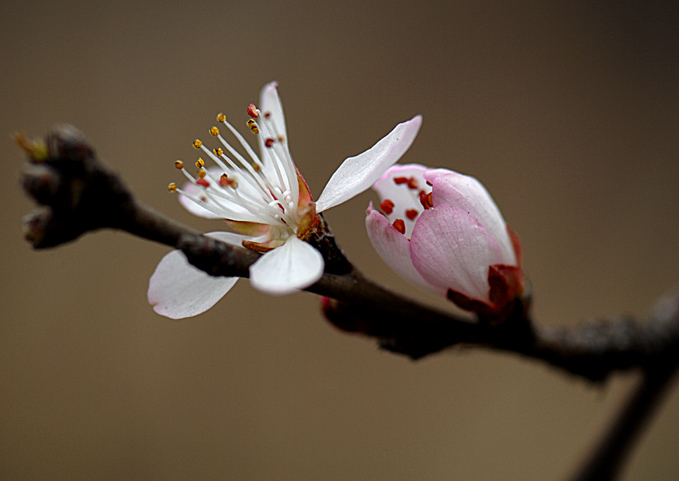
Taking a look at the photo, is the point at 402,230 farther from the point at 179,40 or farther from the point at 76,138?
the point at 179,40

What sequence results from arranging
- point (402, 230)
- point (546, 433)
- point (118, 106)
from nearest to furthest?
point (402, 230) < point (546, 433) < point (118, 106)

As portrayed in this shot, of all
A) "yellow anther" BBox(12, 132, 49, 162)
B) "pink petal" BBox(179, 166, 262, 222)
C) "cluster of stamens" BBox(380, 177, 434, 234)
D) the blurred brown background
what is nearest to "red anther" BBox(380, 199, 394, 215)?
"cluster of stamens" BBox(380, 177, 434, 234)

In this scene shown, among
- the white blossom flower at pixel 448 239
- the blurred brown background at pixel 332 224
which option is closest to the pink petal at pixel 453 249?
the white blossom flower at pixel 448 239

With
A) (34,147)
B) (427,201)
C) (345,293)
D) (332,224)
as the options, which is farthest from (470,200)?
(332,224)

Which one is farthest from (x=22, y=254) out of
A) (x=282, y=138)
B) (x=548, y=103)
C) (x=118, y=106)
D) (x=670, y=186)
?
(x=670, y=186)

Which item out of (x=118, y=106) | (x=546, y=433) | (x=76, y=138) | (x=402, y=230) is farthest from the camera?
(x=118, y=106)

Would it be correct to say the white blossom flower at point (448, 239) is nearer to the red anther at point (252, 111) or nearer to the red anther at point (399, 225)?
the red anther at point (399, 225)

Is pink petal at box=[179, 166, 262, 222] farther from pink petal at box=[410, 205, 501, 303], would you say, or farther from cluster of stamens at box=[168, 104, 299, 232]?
pink petal at box=[410, 205, 501, 303]
